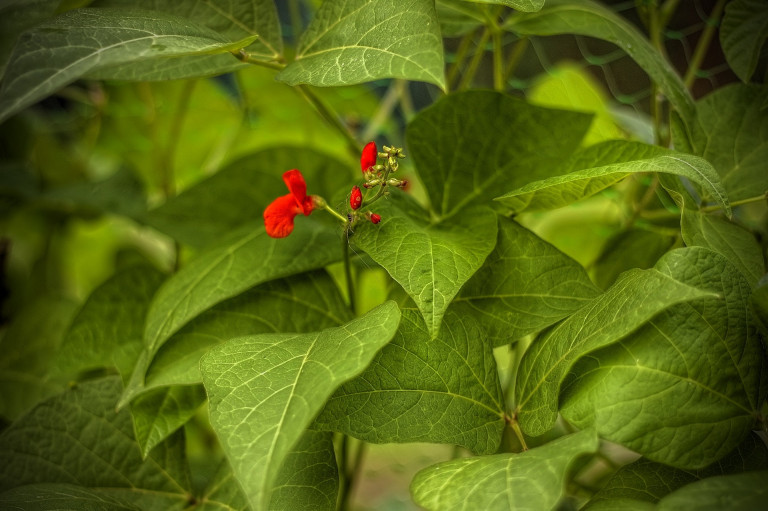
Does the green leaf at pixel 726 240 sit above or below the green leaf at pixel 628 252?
above

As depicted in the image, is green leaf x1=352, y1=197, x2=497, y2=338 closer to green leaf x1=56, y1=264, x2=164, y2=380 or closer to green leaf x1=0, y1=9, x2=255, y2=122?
green leaf x1=0, y1=9, x2=255, y2=122

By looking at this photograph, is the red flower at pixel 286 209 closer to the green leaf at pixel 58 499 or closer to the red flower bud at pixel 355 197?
the red flower bud at pixel 355 197

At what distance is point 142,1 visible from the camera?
577 millimetres

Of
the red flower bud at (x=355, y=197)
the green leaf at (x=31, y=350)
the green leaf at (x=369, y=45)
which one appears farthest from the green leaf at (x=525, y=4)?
the green leaf at (x=31, y=350)

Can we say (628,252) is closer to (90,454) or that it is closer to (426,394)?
(426,394)

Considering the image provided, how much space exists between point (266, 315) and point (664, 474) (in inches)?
13.3

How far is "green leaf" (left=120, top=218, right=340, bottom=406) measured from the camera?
0.53 metres

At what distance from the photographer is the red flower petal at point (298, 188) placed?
481mm

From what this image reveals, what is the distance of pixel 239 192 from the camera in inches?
27.5

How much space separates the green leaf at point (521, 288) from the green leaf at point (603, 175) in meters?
0.03

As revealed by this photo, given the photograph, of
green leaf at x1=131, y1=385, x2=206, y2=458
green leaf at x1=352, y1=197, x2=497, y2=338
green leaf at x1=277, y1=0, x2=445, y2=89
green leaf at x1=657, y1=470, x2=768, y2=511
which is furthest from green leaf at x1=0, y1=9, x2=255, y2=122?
green leaf at x1=657, y1=470, x2=768, y2=511

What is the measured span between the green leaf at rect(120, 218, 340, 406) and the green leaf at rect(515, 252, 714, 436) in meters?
0.20

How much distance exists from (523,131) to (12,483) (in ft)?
1.78

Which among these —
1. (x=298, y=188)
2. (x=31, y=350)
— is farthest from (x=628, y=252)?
(x=31, y=350)
